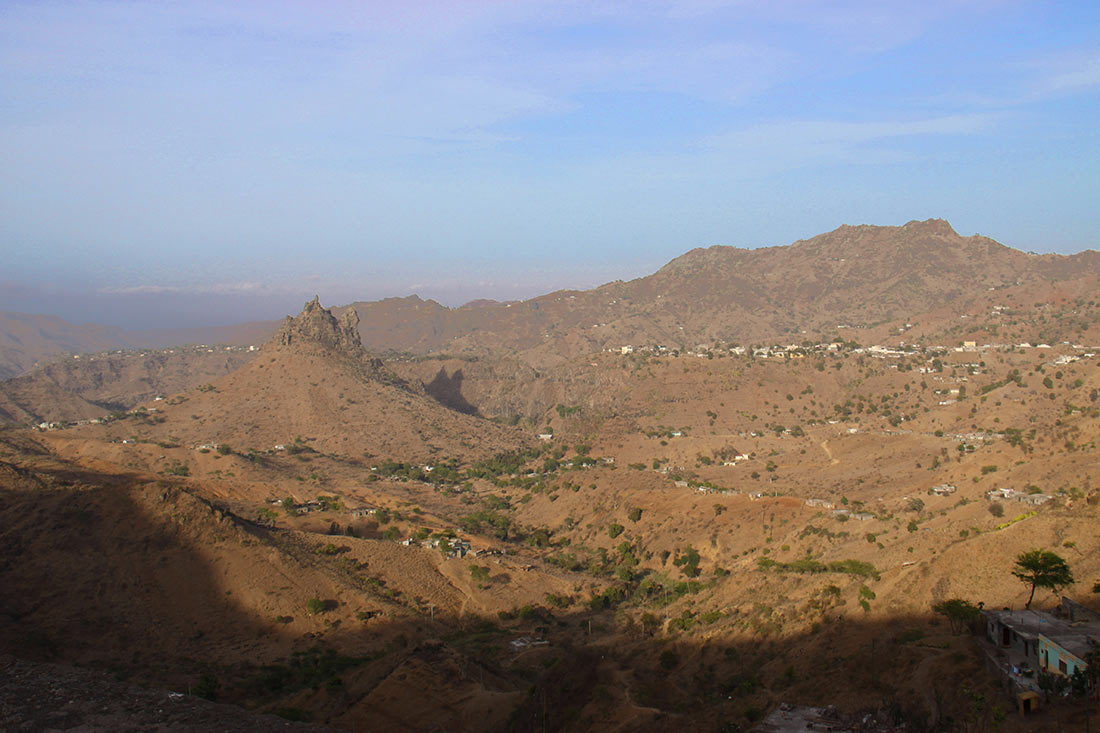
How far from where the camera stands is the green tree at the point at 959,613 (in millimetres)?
23656

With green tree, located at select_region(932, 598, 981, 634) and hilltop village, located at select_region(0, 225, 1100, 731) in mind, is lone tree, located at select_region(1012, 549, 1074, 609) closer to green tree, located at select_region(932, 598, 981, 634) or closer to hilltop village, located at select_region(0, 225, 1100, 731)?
hilltop village, located at select_region(0, 225, 1100, 731)

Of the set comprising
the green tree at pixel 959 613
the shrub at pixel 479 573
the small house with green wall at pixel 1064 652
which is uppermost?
the small house with green wall at pixel 1064 652

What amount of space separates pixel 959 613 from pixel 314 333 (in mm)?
93588

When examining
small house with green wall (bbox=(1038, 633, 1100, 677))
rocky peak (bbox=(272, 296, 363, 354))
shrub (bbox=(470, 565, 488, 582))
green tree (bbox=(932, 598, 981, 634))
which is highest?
rocky peak (bbox=(272, 296, 363, 354))

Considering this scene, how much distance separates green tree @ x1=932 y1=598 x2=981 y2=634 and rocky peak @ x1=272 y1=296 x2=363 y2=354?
89492 millimetres

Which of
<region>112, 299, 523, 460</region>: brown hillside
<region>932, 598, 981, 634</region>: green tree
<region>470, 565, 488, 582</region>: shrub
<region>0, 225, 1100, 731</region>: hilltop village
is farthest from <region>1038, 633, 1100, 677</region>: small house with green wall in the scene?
<region>112, 299, 523, 460</region>: brown hillside

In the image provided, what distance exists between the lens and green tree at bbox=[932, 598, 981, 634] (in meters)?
23.7

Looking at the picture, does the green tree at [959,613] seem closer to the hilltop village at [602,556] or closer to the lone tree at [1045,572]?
the hilltop village at [602,556]

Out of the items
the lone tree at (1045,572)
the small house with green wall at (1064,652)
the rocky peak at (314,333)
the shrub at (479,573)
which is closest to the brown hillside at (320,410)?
the rocky peak at (314,333)

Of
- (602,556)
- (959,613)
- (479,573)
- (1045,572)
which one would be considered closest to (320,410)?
(602,556)

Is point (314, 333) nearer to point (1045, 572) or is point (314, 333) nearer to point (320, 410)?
point (320, 410)

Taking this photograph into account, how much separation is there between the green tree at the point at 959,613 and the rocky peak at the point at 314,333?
89.5 metres

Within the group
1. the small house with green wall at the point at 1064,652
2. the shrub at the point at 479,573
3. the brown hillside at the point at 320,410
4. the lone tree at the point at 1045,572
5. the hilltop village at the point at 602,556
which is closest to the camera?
the small house with green wall at the point at 1064,652

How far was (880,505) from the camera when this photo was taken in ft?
152
